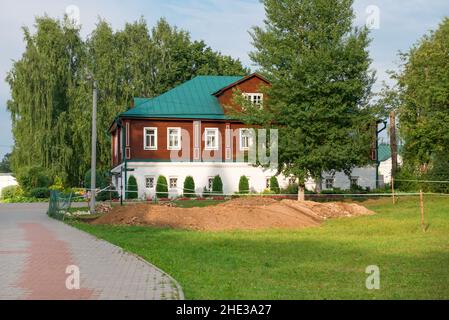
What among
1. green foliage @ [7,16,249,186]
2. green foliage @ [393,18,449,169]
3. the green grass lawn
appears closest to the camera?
the green grass lawn

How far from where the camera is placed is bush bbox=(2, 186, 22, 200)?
5709 centimetres

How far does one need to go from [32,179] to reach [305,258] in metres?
44.1

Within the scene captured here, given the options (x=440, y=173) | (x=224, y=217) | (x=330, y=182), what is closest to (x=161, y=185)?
(x=330, y=182)

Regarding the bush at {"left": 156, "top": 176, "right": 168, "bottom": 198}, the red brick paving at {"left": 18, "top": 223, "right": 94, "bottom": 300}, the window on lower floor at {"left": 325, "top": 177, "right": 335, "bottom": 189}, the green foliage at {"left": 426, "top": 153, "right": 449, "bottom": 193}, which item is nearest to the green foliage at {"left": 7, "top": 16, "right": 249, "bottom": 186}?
the bush at {"left": 156, "top": 176, "right": 168, "bottom": 198}

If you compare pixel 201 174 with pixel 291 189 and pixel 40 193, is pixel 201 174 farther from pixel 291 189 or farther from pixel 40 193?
pixel 40 193

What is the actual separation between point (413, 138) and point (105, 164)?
105ft

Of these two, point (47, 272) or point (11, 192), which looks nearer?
point (47, 272)

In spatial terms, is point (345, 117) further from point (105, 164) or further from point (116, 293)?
point (105, 164)

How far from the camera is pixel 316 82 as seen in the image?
36219 millimetres

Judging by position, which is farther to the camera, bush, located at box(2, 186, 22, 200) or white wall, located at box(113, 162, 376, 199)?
bush, located at box(2, 186, 22, 200)

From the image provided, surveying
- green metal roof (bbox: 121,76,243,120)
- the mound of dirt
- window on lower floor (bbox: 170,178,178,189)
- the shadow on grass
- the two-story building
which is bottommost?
the shadow on grass

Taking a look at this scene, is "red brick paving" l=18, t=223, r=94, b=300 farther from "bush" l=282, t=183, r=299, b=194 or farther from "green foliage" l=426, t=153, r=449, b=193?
"green foliage" l=426, t=153, r=449, b=193

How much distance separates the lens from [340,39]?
122 feet

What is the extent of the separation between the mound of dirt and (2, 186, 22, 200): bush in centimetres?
2946
